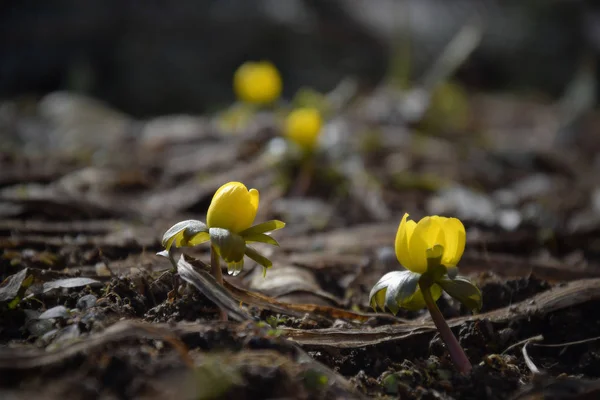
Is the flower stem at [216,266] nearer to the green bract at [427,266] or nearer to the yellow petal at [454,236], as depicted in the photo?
the green bract at [427,266]

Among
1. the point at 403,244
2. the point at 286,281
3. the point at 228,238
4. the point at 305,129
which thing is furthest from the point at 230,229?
the point at 305,129

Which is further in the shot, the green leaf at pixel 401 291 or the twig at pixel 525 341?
the twig at pixel 525 341

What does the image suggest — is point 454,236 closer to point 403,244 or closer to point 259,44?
point 403,244

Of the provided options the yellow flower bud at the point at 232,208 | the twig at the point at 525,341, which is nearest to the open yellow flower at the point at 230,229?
the yellow flower bud at the point at 232,208

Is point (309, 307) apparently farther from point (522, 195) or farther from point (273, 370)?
point (522, 195)

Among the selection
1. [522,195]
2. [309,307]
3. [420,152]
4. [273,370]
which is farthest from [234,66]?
[273,370]

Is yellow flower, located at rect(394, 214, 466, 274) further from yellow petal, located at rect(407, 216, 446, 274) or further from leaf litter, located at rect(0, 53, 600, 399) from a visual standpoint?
leaf litter, located at rect(0, 53, 600, 399)
